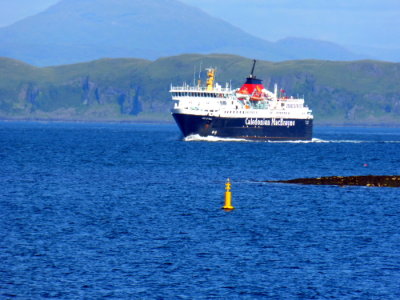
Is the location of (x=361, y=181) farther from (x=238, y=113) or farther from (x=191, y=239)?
(x=238, y=113)

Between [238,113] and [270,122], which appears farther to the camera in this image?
[270,122]

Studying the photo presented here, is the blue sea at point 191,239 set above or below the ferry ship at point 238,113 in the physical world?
below

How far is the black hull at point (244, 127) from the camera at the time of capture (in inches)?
5551

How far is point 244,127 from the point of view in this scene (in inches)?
5704

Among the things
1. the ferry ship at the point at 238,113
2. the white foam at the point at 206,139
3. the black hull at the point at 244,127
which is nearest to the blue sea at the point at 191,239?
the ferry ship at the point at 238,113

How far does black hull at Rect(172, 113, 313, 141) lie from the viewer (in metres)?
141

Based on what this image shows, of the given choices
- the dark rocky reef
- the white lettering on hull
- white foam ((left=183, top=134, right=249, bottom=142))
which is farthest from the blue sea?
the white lettering on hull

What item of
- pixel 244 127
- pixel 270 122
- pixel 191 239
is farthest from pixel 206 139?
pixel 191 239

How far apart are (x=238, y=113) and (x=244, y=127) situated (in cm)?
342

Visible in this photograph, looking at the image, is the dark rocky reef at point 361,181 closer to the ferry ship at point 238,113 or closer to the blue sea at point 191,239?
the blue sea at point 191,239

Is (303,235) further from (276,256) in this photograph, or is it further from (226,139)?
(226,139)

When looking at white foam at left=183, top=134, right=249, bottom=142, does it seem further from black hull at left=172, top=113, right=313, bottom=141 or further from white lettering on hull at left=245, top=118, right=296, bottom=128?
white lettering on hull at left=245, top=118, right=296, bottom=128

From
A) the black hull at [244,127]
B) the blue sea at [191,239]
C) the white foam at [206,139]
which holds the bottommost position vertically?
the blue sea at [191,239]

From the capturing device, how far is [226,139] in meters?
144
